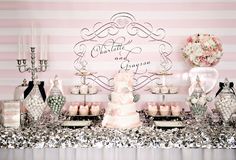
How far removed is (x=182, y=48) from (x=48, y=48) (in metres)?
1.39

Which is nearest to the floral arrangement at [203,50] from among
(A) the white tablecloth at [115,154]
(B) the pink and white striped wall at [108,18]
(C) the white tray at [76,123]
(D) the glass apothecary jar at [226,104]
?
(B) the pink and white striped wall at [108,18]

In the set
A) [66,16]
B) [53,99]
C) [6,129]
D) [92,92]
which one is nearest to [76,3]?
[66,16]

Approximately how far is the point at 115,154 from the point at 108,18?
163 cm

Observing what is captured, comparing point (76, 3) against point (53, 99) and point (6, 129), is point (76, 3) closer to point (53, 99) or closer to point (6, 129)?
point (53, 99)

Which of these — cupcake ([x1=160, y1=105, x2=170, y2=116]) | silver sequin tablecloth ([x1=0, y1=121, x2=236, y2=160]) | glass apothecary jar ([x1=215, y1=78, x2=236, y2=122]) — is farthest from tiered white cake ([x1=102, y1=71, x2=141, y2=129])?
glass apothecary jar ([x1=215, y1=78, x2=236, y2=122])

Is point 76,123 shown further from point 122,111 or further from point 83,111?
point 122,111

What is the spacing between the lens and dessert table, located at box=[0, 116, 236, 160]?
2.81 m

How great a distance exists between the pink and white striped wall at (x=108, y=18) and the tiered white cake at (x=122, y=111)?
0.89 meters

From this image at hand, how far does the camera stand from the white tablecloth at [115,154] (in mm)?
2846

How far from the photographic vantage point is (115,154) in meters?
2.87

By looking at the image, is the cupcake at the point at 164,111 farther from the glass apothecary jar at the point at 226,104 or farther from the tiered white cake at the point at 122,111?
the glass apothecary jar at the point at 226,104

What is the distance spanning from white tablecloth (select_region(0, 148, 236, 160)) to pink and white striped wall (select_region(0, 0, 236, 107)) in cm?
130

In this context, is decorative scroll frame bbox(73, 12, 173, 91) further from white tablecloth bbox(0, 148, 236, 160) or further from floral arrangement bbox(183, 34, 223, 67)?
white tablecloth bbox(0, 148, 236, 160)

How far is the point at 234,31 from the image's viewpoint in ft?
13.0
